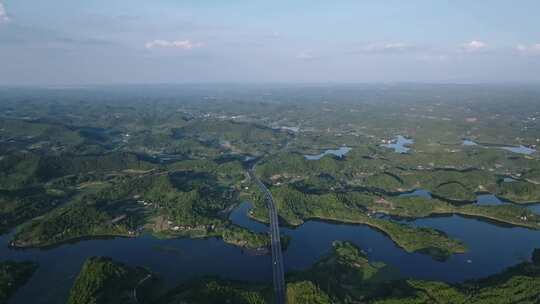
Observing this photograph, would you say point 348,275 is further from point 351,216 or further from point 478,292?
point 351,216

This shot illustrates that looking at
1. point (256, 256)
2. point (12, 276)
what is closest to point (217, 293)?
point (256, 256)

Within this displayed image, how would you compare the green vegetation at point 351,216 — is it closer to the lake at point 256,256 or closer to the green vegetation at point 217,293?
the lake at point 256,256

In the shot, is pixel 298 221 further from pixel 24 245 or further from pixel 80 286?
pixel 24 245

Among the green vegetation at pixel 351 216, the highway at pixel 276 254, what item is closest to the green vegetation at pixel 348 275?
the highway at pixel 276 254

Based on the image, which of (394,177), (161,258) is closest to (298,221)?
(161,258)

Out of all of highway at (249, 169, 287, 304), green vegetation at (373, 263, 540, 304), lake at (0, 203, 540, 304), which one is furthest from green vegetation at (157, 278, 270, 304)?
green vegetation at (373, 263, 540, 304)

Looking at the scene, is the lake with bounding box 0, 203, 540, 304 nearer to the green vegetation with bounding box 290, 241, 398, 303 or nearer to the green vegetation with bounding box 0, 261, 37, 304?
the green vegetation with bounding box 0, 261, 37, 304
